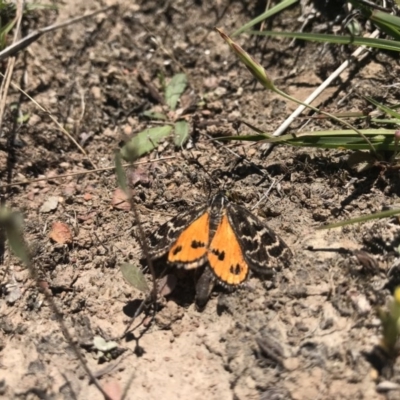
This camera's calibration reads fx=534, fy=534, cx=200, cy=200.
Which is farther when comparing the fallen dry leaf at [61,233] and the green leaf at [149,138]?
the green leaf at [149,138]

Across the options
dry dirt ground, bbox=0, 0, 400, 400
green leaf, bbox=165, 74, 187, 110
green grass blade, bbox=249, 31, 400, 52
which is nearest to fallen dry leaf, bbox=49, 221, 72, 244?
dry dirt ground, bbox=0, 0, 400, 400

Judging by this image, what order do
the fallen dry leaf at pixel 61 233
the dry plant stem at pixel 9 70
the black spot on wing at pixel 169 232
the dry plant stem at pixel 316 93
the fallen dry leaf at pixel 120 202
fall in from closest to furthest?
the black spot on wing at pixel 169 232
the fallen dry leaf at pixel 61 233
the fallen dry leaf at pixel 120 202
the dry plant stem at pixel 316 93
the dry plant stem at pixel 9 70

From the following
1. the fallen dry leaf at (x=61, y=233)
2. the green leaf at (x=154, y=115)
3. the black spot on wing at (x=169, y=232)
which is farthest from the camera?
the green leaf at (x=154, y=115)

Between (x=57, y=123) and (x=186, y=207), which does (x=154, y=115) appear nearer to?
(x=57, y=123)

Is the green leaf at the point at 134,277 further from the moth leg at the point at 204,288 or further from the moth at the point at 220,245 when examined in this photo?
the moth leg at the point at 204,288

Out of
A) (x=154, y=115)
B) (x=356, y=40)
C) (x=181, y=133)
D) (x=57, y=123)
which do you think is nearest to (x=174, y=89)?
(x=154, y=115)

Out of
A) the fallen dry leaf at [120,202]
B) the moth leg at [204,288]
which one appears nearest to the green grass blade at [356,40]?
the fallen dry leaf at [120,202]

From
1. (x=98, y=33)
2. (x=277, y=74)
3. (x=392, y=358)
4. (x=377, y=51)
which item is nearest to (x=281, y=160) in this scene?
(x=277, y=74)

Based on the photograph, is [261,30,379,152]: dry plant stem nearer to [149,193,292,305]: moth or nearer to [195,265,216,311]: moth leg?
[149,193,292,305]: moth
